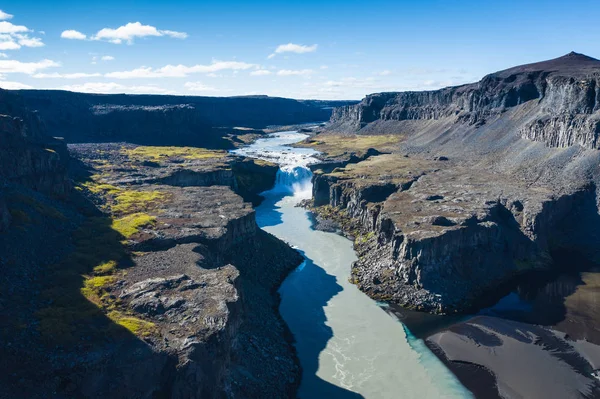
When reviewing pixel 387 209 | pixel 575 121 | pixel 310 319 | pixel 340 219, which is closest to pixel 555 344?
pixel 310 319

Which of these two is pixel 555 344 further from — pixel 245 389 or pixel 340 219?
pixel 340 219

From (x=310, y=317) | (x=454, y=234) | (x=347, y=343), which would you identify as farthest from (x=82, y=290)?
(x=454, y=234)

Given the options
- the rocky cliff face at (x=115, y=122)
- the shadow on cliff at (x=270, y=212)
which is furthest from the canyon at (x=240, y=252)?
the rocky cliff face at (x=115, y=122)

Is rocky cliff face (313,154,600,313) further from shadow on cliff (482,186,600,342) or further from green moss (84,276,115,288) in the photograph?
green moss (84,276,115,288)

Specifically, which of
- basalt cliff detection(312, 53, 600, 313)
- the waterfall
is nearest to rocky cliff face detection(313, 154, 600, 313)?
basalt cliff detection(312, 53, 600, 313)

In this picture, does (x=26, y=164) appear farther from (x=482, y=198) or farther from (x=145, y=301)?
(x=482, y=198)

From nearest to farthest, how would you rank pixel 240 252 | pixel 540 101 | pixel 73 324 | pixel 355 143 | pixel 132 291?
pixel 73 324 < pixel 132 291 < pixel 240 252 < pixel 540 101 < pixel 355 143

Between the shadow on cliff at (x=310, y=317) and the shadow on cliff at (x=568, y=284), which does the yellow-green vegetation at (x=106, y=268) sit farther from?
the shadow on cliff at (x=568, y=284)
